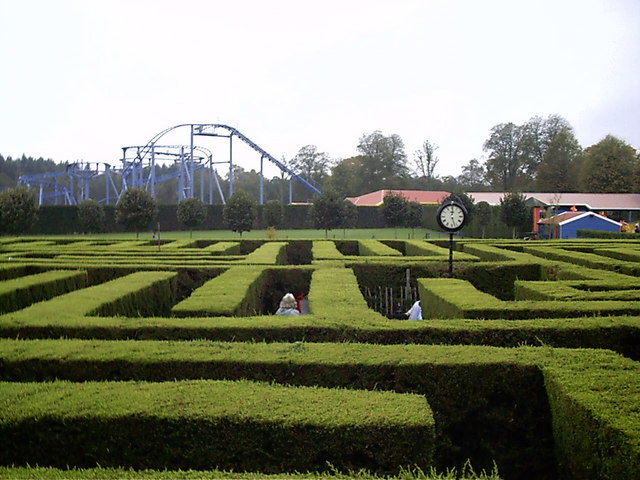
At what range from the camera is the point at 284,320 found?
6.41 m

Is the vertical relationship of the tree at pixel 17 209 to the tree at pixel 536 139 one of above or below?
below

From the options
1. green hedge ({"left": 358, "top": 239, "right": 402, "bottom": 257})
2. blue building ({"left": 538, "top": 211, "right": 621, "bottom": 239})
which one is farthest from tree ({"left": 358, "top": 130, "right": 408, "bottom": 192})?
green hedge ({"left": 358, "top": 239, "right": 402, "bottom": 257})

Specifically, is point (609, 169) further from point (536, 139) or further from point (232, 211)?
point (232, 211)

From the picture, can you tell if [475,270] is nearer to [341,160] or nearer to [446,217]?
[446,217]

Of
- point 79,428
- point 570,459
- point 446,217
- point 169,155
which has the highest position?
point 169,155

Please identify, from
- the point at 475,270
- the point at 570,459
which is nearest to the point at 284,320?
the point at 570,459

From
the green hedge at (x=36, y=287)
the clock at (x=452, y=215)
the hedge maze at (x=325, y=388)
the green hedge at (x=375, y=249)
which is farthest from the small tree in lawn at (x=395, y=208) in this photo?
the hedge maze at (x=325, y=388)

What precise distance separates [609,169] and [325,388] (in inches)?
2704

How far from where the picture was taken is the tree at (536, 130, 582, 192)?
68250mm

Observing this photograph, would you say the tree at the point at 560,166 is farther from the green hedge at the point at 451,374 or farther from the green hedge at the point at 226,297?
the green hedge at the point at 451,374

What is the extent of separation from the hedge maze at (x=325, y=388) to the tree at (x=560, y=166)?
6673cm

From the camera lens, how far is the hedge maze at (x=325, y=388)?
3.57m

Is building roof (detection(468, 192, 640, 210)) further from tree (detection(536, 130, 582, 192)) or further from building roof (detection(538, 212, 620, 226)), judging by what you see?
building roof (detection(538, 212, 620, 226))

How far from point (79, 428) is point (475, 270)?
983 centimetres
